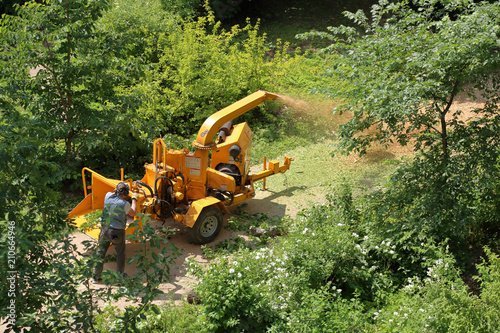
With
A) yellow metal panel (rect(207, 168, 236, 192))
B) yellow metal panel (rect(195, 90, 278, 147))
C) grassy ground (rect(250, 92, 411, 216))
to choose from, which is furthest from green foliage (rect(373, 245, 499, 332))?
yellow metal panel (rect(195, 90, 278, 147))

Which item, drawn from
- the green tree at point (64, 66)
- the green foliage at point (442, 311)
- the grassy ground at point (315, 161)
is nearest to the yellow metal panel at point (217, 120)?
the green tree at point (64, 66)

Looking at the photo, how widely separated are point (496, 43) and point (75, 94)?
7.24 m

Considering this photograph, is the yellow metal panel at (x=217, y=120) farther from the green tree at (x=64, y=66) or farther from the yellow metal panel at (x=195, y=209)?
the green tree at (x=64, y=66)

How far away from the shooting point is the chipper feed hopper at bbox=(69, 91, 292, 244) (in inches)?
303

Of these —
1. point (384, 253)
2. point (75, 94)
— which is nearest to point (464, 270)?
point (384, 253)

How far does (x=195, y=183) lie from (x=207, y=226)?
34.3 inches

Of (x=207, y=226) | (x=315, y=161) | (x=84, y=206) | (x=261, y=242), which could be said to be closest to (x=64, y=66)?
(x=84, y=206)

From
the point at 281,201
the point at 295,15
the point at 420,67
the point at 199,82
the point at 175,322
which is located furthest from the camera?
the point at 295,15

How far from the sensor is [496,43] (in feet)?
18.6

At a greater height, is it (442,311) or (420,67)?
(420,67)

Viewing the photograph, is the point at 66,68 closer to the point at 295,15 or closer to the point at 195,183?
the point at 195,183

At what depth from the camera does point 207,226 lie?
807 centimetres

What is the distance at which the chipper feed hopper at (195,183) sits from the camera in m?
7.70

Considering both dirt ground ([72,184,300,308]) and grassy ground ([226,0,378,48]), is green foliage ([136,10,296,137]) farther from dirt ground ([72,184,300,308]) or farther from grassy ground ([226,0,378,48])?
grassy ground ([226,0,378,48])
